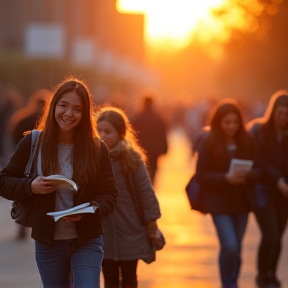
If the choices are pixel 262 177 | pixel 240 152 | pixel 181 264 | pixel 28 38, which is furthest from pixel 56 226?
pixel 28 38

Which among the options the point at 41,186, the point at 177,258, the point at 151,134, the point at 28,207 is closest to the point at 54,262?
the point at 28,207

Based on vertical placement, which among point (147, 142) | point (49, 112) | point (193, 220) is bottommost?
point (193, 220)

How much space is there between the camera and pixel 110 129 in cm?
679

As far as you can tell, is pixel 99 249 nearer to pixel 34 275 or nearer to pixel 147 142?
pixel 34 275

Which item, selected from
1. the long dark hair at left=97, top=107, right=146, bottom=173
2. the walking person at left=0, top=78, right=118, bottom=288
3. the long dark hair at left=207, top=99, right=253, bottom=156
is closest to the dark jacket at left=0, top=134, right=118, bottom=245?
the walking person at left=0, top=78, right=118, bottom=288

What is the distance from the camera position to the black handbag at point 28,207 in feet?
17.9

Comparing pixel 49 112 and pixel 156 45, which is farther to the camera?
pixel 156 45

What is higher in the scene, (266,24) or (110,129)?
(266,24)

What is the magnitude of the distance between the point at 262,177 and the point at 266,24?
3.84 meters

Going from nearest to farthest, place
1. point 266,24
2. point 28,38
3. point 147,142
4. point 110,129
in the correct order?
point 110,129 < point 266,24 < point 147,142 < point 28,38

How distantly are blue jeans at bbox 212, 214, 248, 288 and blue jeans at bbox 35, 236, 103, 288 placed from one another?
8.83 feet

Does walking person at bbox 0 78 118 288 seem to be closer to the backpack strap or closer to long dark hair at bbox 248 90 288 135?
the backpack strap

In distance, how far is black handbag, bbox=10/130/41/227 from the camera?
546 cm

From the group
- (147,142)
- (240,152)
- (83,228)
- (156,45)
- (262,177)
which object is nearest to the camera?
(83,228)
